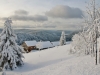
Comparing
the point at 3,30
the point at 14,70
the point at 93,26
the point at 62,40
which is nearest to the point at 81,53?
the point at 93,26

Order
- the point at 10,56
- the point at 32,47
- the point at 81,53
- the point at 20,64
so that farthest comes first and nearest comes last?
the point at 32,47 < the point at 81,53 < the point at 20,64 < the point at 10,56

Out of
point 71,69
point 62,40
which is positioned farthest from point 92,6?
point 62,40

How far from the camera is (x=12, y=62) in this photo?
24.8m

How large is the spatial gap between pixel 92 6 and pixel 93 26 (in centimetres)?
276

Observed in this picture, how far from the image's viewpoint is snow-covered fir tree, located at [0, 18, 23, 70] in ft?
81.4

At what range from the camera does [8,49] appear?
25.2 meters

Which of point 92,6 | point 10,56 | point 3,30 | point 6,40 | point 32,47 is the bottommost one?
point 32,47

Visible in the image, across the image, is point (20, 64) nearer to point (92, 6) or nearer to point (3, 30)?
point (3, 30)

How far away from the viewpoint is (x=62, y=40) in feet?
255

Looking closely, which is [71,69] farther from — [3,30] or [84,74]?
[3,30]

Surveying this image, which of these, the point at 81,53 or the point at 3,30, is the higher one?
the point at 3,30

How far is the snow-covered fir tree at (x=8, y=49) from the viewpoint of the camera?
24.8 m

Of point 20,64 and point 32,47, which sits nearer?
point 20,64

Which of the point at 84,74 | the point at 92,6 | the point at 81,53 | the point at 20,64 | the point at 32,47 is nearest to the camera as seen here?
the point at 84,74
